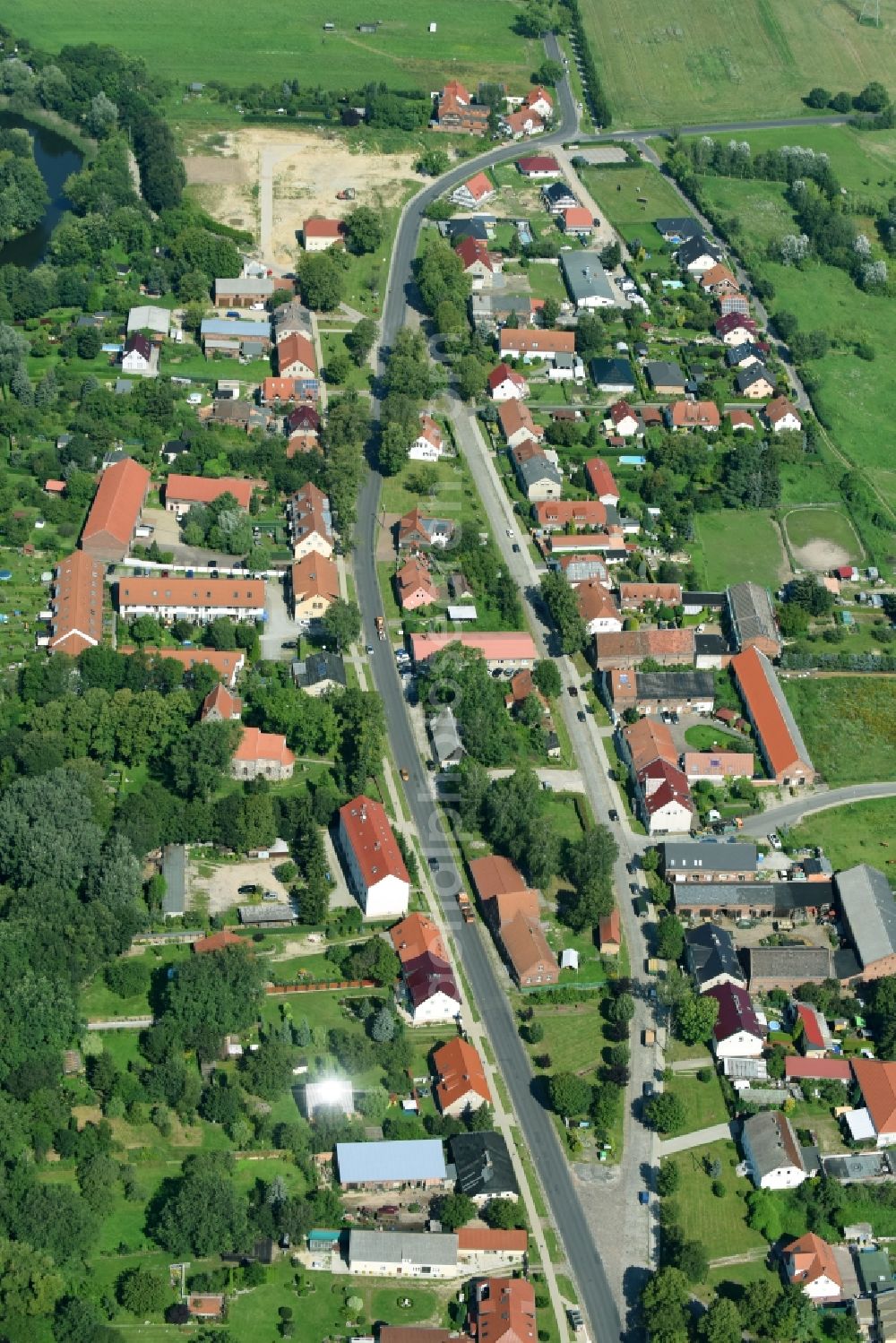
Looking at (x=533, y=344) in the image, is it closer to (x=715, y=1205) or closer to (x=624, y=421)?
(x=624, y=421)

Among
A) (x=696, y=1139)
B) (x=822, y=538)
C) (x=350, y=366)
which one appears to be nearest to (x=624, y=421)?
(x=822, y=538)

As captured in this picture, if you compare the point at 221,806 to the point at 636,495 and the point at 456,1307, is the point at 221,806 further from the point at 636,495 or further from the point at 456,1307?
the point at 636,495

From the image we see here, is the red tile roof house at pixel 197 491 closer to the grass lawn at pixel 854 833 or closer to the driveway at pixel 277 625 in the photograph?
the driveway at pixel 277 625

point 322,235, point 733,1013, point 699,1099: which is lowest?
point 699,1099

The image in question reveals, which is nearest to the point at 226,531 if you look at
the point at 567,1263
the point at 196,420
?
the point at 196,420

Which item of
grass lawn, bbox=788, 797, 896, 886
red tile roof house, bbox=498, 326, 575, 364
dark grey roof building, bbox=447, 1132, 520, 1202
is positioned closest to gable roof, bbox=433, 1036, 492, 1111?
dark grey roof building, bbox=447, 1132, 520, 1202

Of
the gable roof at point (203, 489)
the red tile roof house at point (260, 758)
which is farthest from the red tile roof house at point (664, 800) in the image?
the gable roof at point (203, 489)
